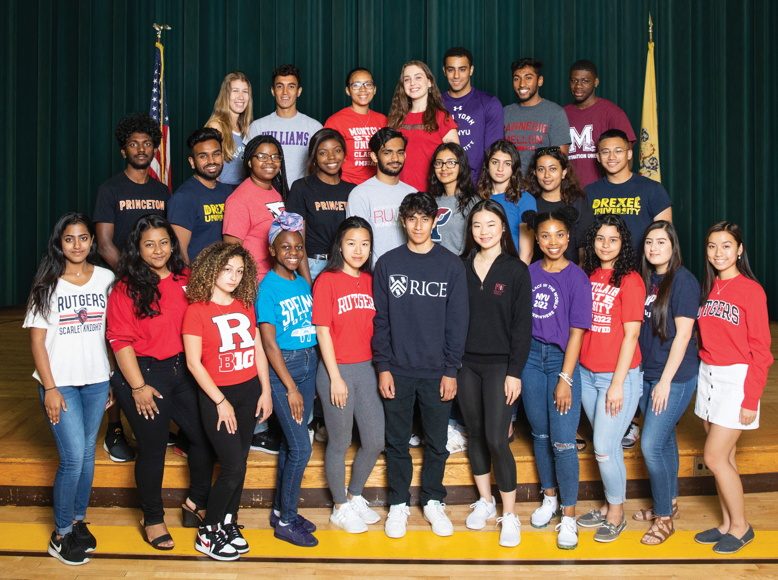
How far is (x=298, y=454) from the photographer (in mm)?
3119

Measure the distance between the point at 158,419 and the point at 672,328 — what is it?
198 centimetres

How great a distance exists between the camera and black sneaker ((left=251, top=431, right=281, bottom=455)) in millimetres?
3508

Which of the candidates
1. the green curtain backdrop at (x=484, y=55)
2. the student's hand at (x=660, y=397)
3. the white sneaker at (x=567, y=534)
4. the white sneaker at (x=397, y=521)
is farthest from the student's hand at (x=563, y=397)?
the green curtain backdrop at (x=484, y=55)

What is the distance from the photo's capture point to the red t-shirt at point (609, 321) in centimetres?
302

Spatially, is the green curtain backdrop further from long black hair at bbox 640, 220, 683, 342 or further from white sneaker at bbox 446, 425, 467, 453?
long black hair at bbox 640, 220, 683, 342

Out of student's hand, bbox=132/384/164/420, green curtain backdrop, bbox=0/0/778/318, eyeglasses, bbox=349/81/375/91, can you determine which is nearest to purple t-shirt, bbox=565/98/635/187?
eyeglasses, bbox=349/81/375/91

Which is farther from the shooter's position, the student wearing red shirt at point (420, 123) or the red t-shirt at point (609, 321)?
the student wearing red shirt at point (420, 123)

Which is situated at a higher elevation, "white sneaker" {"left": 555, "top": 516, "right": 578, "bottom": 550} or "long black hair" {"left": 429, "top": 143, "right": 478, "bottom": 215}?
"long black hair" {"left": 429, "top": 143, "right": 478, "bottom": 215}

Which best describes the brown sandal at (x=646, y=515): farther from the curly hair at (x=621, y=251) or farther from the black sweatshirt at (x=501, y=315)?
A: the curly hair at (x=621, y=251)

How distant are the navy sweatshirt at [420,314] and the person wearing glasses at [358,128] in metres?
1.01

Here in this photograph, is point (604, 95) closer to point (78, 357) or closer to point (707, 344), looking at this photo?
point (707, 344)

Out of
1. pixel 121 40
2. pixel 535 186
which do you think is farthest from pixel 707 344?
pixel 121 40

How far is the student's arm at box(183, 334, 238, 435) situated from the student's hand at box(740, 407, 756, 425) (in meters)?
1.87

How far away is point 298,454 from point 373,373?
1.42 feet
